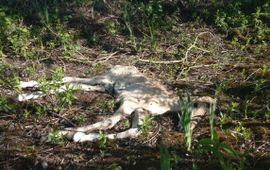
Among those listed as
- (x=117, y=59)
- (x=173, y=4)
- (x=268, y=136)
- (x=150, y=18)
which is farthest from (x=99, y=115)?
(x=173, y=4)

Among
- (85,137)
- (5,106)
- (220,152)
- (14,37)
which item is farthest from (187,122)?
(14,37)

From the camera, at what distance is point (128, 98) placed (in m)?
4.70

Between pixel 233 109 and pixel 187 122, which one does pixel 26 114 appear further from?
pixel 233 109

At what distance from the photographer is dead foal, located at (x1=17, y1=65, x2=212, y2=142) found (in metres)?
4.29

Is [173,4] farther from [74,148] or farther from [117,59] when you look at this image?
[74,148]

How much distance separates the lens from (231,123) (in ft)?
14.1

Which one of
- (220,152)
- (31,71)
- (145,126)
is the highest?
(31,71)

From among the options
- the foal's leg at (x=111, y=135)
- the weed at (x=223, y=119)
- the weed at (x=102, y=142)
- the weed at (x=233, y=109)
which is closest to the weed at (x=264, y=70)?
the weed at (x=233, y=109)

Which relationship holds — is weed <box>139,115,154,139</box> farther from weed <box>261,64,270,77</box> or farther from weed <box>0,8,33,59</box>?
weed <box>0,8,33,59</box>

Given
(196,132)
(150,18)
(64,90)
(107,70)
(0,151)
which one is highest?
(150,18)

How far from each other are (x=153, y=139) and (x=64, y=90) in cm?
125

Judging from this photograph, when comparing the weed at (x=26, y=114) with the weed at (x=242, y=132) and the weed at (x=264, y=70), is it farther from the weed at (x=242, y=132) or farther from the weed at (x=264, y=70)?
the weed at (x=264, y=70)

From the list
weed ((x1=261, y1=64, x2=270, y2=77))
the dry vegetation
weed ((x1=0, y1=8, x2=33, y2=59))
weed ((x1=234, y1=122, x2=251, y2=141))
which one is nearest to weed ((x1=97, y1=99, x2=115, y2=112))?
the dry vegetation

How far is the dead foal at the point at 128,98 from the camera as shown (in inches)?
169
